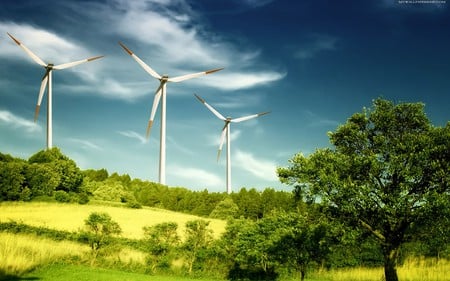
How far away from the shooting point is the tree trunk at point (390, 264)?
83.8 feet

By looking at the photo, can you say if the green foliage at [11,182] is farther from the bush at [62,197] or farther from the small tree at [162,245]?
the small tree at [162,245]

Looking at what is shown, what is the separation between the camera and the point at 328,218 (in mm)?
26562

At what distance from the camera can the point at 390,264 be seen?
2566 centimetres

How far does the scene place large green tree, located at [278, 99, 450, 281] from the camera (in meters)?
23.9

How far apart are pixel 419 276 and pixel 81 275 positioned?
25046 mm

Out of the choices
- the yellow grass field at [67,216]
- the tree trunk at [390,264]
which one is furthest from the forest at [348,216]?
the yellow grass field at [67,216]

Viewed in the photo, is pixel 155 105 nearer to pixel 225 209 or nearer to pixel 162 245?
pixel 225 209

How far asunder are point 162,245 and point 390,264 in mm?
16645

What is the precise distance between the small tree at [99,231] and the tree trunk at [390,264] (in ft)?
66.5

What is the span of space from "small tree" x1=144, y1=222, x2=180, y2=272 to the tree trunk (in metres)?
16.0

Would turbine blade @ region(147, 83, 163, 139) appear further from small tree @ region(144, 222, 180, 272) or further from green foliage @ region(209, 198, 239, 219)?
small tree @ region(144, 222, 180, 272)

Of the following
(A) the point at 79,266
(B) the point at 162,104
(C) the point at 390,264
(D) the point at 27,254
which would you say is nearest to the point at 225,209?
(B) the point at 162,104

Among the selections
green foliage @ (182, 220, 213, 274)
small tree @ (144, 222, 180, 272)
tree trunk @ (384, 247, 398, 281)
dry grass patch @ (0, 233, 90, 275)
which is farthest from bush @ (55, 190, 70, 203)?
tree trunk @ (384, 247, 398, 281)

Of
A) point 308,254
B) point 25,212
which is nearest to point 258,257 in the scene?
point 308,254
